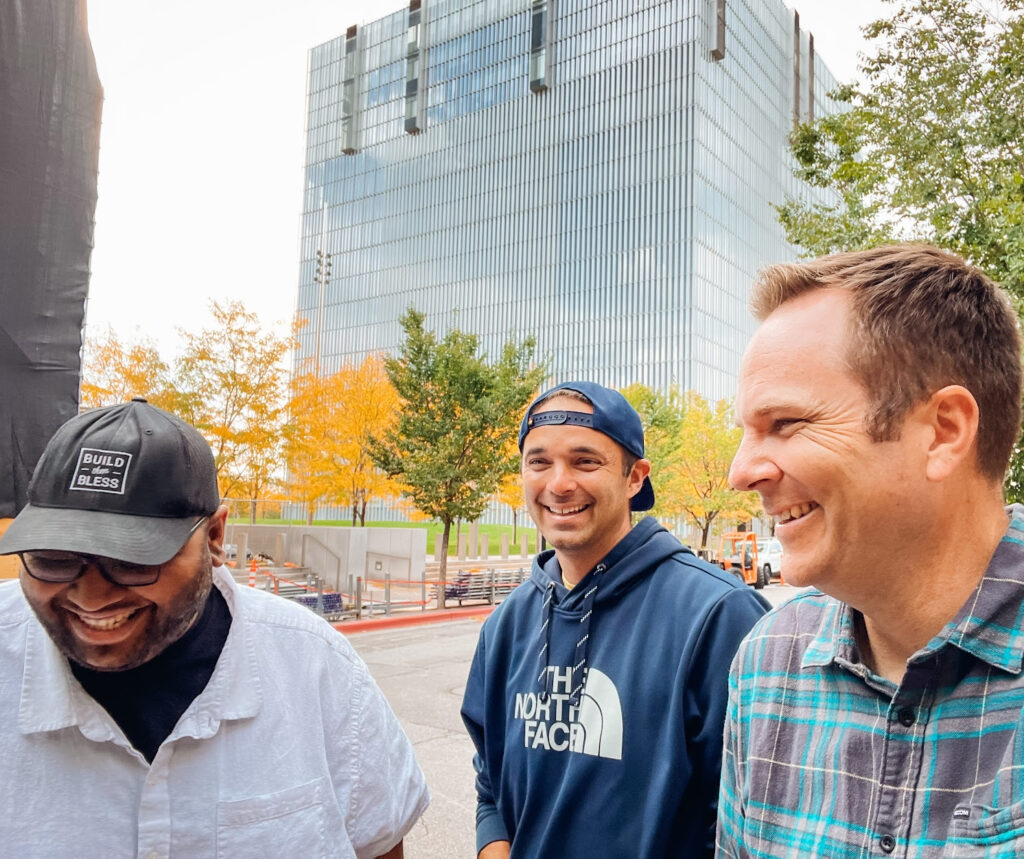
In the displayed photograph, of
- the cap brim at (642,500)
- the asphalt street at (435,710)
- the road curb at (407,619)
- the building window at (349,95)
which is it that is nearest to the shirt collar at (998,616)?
the cap brim at (642,500)

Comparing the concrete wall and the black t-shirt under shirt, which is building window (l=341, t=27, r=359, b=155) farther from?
the black t-shirt under shirt

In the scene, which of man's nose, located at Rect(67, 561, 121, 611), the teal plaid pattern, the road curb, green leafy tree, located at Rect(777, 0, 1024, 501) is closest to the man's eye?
the teal plaid pattern

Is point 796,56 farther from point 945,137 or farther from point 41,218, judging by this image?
point 41,218

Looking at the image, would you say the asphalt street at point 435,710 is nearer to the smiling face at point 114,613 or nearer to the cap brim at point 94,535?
the smiling face at point 114,613

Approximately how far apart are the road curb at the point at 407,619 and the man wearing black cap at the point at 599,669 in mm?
12698

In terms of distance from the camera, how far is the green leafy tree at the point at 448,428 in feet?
68.1

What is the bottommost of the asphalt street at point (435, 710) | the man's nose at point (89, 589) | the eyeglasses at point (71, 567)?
the asphalt street at point (435, 710)

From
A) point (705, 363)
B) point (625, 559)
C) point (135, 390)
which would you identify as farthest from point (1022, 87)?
point (705, 363)

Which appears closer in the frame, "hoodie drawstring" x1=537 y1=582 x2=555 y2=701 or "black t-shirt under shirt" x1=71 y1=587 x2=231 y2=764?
"black t-shirt under shirt" x1=71 y1=587 x2=231 y2=764

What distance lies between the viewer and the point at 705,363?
74750 millimetres

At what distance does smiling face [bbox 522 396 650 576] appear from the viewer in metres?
2.66

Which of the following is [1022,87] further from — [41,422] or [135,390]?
[135,390]

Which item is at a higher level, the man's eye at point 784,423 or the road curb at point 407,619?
the man's eye at point 784,423

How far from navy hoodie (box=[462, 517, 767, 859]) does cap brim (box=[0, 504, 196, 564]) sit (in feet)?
4.16
